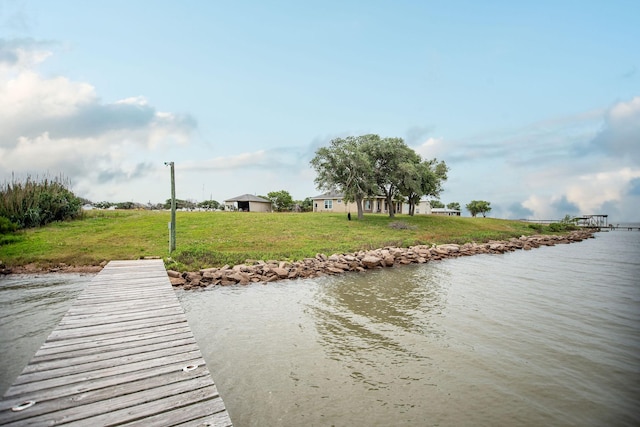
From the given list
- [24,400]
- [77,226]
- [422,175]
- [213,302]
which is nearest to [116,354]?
[24,400]

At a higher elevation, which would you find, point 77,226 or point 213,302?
point 77,226

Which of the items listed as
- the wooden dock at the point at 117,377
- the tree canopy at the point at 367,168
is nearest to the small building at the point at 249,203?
the tree canopy at the point at 367,168

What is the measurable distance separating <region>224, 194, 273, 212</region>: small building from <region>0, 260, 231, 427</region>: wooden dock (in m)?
55.5

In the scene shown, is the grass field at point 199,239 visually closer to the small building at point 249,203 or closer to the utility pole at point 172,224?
Answer: the utility pole at point 172,224

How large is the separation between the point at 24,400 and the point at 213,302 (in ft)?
27.6

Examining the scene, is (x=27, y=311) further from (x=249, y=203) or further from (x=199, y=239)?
(x=249, y=203)

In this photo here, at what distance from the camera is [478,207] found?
95188 millimetres

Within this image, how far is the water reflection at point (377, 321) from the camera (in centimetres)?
744

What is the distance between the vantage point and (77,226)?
95.2 ft

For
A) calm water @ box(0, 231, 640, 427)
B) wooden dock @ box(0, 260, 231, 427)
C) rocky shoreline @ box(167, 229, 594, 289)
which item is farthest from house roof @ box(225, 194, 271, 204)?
wooden dock @ box(0, 260, 231, 427)

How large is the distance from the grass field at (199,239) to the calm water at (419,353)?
5.12 metres

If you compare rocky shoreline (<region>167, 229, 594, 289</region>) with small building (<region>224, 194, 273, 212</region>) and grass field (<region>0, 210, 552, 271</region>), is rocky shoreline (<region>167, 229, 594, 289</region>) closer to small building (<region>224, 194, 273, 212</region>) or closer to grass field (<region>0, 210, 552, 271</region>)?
grass field (<region>0, 210, 552, 271</region>)

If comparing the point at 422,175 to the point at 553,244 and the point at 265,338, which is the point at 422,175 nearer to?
the point at 553,244

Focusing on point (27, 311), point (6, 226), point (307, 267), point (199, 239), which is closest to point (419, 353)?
point (307, 267)
